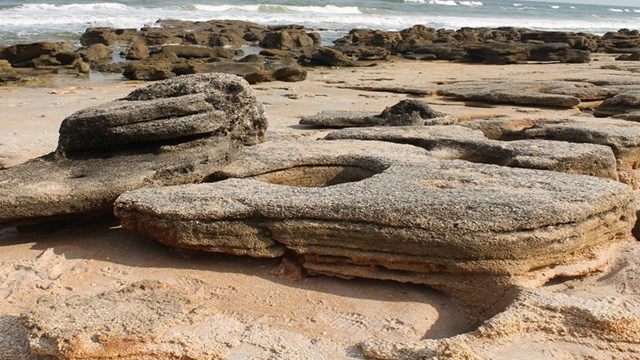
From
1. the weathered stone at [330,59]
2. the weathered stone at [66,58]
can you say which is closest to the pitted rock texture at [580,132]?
the weathered stone at [330,59]

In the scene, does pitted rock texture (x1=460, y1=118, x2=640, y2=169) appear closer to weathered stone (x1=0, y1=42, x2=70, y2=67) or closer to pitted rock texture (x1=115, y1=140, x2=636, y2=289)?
pitted rock texture (x1=115, y1=140, x2=636, y2=289)

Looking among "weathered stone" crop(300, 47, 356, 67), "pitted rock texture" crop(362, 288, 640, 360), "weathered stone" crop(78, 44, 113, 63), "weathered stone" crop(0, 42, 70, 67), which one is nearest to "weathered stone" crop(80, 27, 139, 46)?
"weathered stone" crop(78, 44, 113, 63)

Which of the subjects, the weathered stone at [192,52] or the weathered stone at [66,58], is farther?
the weathered stone at [192,52]

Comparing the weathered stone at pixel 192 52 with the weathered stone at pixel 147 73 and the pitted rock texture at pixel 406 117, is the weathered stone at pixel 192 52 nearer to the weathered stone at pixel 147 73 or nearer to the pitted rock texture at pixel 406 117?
the weathered stone at pixel 147 73

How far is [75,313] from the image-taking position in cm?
283

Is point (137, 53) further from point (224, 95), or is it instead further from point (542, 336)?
point (542, 336)

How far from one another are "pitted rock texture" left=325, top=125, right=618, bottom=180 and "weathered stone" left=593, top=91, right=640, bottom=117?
2.60 m

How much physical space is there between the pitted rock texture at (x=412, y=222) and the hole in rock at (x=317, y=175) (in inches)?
20.3

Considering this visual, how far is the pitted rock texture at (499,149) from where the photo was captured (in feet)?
14.6

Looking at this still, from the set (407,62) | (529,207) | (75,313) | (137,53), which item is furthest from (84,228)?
(407,62)

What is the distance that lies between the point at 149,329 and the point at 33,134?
502 centimetres

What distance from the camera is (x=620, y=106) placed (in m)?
7.29

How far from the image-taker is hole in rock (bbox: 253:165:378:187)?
14.6 ft

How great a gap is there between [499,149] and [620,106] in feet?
10.8
